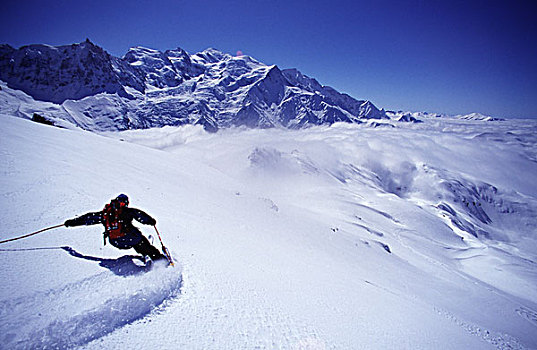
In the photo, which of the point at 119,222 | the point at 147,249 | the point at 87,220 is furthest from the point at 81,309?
the point at 87,220

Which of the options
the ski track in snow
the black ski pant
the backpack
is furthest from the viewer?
the black ski pant

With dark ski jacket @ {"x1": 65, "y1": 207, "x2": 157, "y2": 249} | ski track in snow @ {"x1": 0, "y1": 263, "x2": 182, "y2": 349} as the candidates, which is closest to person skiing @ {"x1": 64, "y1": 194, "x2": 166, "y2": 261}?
dark ski jacket @ {"x1": 65, "y1": 207, "x2": 157, "y2": 249}

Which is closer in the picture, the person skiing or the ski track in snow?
the ski track in snow

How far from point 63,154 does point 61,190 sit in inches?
260

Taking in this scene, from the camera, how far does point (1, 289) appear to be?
11.8 ft

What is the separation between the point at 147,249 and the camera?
5.32m

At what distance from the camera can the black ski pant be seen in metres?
5.28

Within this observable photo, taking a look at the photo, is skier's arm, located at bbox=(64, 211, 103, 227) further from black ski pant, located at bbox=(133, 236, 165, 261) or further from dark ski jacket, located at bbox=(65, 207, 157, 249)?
black ski pant, located at bbox=(133, 236, 165, 261)

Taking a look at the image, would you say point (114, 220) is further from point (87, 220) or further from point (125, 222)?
point (87, 220)

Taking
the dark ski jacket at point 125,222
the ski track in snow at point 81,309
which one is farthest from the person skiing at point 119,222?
the ski track in snow at point 81,309

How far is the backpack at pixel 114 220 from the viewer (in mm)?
5125

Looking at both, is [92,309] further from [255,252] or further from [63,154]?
[63,154]

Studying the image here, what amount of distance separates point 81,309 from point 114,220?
6.30 feet

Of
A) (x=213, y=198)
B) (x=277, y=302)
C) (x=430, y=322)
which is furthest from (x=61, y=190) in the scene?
(x=430, y=322)
